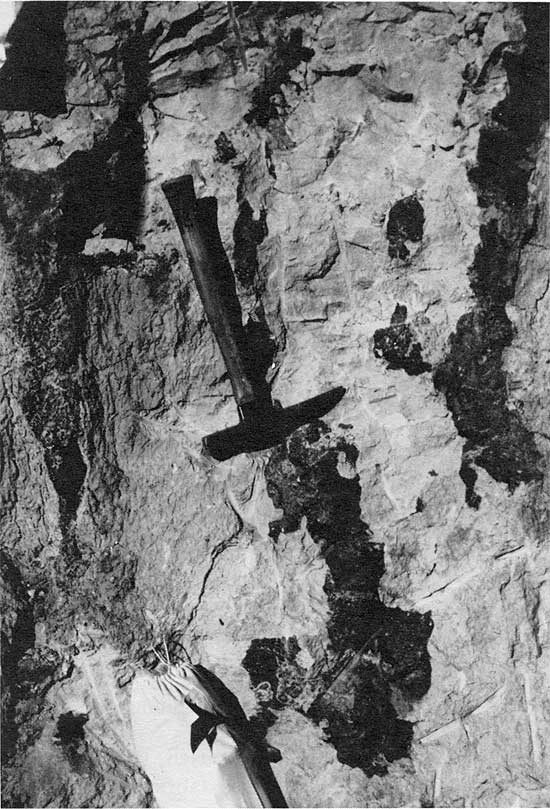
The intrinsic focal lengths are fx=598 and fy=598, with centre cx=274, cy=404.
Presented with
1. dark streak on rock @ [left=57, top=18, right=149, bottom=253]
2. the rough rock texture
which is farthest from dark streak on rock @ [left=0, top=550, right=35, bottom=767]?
dark streak on rock @ [left=57, top=18, right=149, bottom=253]

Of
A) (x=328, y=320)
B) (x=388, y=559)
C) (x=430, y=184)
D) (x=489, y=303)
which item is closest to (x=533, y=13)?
(x=430, y=184)

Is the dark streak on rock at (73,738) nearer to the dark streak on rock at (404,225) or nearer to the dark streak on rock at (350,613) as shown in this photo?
the dark streak on rock at (350,613)

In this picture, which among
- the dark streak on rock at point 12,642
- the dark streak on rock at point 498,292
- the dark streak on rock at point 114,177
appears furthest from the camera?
the dark streak on rock at point 12,642

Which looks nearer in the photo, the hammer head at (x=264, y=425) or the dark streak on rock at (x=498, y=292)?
the dark streak on rock at (x=498, y=292)

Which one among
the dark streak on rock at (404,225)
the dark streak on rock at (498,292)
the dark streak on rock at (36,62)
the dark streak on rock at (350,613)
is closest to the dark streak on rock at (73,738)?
the dark streak on rock at (350,613)

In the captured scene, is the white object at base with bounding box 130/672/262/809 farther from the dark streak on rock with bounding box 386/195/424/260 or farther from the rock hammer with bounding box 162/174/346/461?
the dark streak on rock with bounding box 386/195/424/260

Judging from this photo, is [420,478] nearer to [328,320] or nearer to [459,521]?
[459,521]

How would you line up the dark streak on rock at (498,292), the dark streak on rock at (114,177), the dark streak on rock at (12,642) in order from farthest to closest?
1. the dark streak on rock at (12,642)
2. the dark streak on rock at (114,177)
3. the dark streak on rock at (498,292)
